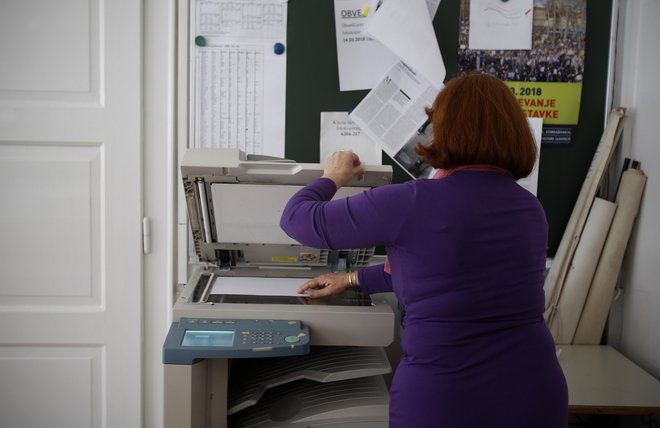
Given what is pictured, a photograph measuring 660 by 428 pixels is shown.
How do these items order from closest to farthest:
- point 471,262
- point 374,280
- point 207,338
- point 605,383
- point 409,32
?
point 471,262 < point 207,338 < point 374,280 < point 605,383 < point 409,32

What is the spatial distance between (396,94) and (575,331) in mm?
1062

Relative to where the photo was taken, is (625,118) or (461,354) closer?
(461,354)

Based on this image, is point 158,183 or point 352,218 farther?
point 158,183

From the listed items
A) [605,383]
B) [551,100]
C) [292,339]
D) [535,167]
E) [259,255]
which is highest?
[551,100]

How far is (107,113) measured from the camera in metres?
1.86

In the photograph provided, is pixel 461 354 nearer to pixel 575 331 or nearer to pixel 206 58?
pixel 575 331

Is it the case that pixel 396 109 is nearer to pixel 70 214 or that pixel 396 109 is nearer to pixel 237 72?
pixel 237 72

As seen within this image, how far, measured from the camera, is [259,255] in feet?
5.38

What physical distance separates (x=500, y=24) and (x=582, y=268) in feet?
2.97

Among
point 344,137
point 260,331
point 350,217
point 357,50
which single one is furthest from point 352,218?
point 357,50

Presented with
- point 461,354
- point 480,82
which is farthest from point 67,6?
point 461,354

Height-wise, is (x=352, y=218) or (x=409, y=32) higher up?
(x=409, y=32)

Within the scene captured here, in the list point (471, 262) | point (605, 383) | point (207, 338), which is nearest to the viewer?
point (471, 262)

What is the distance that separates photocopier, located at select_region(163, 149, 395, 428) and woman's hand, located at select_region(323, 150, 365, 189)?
6 cm
